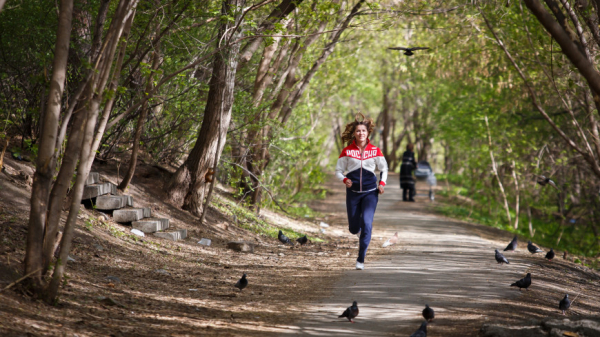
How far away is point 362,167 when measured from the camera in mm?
8469

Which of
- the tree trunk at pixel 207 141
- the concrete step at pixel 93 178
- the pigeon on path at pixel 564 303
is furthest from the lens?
the tree trunk at pixel 207 141

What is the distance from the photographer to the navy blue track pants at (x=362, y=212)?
8.39m

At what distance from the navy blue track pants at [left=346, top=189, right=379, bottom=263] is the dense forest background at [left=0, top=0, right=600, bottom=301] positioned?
9.70ft

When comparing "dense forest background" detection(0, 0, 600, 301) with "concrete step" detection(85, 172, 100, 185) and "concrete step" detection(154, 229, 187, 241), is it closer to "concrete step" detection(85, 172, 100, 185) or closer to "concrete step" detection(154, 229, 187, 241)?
"concrete step" detection(85, 172, 100, 185)

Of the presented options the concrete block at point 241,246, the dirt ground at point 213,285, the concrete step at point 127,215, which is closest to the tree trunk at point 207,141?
the dirt ground at point 213,285

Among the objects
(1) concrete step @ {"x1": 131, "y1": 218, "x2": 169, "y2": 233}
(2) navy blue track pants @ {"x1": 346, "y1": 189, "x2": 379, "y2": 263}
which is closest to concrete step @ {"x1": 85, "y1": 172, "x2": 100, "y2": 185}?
(1) concrete step @ {"x1": 131, "y1": 218, "x2": 169, "y2": 233}

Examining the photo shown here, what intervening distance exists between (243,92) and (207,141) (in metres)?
1.69

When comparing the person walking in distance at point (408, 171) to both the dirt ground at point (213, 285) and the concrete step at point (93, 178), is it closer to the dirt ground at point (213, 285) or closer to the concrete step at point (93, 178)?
the dirt ground at point (213, 285)

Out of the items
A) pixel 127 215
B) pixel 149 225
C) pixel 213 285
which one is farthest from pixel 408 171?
pixel 213 285

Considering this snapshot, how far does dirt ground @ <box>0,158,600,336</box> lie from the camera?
5141 mm

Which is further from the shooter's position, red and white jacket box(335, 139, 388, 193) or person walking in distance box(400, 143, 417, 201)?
person walking in distance box(400, 143, 417, 201)

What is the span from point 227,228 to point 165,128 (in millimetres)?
2626

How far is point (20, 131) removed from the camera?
10.5m

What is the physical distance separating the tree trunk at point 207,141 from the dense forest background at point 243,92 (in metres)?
0.03
